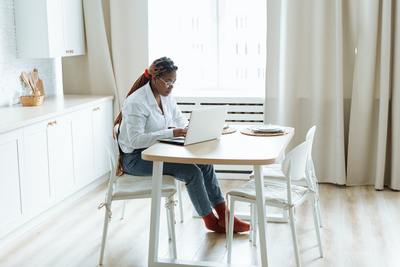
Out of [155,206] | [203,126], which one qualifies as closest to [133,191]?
[155,206]

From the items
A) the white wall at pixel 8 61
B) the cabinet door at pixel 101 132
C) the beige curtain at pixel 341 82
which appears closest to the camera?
the white wall at pixel 8 61

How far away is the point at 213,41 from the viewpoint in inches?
223

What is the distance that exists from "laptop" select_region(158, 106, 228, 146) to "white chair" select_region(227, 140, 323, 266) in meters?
0.34

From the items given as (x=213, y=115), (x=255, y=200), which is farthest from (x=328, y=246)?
(x=213, y=115)

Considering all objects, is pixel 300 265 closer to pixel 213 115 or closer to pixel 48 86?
pixel 213 115

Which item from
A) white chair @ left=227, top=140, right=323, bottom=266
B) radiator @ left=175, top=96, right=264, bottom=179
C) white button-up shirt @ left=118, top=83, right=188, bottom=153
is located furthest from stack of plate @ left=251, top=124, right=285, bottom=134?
radiator @ left=175, top=96, right=264, bottom=179

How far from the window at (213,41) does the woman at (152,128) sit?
1.85 metres

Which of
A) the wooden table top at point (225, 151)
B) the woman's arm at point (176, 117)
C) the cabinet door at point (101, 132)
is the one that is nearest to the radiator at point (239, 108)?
the cabinet door at point (101, 132)

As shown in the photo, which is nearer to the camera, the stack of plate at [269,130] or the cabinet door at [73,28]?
the stack of plate at [269,130]

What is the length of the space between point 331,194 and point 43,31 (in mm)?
2561

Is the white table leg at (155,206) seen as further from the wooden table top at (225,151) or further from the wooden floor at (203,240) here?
the wooden floor at (203,240)

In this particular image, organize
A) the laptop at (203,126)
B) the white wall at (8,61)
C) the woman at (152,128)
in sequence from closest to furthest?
the laptop at (203,126) → the woman at (152,128) → the white wall at (8,61)

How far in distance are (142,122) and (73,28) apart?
1.96 m

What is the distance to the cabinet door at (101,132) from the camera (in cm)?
510
